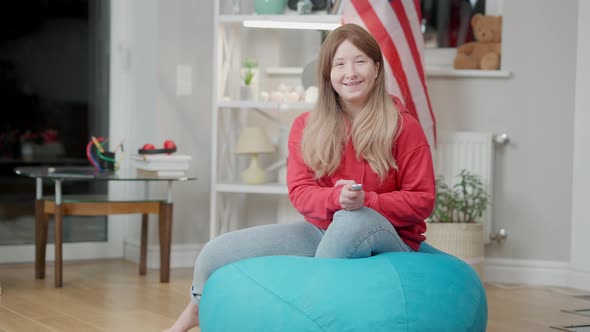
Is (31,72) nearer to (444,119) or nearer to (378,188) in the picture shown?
(444,119)

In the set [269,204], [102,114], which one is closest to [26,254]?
[102,114]

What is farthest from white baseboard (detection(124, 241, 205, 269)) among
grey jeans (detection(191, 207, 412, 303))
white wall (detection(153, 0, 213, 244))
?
grey jeans (detection(191, 207, 412, 303))

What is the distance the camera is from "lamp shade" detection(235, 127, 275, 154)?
13.3ft

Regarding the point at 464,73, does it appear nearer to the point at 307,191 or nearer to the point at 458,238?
the point at 458,238

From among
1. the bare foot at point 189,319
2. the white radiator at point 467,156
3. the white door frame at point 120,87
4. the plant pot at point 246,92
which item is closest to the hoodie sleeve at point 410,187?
the bare foot at point 189,319

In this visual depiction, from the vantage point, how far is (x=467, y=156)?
4.06 m

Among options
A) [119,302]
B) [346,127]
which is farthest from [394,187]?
[119,302]

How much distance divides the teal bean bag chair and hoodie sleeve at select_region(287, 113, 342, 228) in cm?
22

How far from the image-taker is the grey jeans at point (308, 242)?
213cm

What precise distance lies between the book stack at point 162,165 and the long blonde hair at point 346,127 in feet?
5.10

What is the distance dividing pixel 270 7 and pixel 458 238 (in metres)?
1.33

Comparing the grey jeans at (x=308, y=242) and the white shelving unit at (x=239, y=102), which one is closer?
the grey jeans at (x=308, y=242)

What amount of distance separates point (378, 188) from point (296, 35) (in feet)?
7.48

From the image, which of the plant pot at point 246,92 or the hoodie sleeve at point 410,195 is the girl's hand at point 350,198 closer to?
the hoodie sleeve at point 410,195
